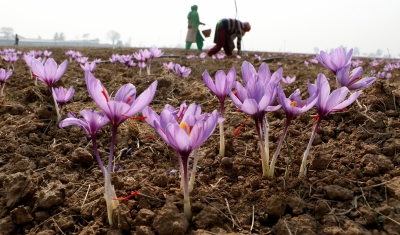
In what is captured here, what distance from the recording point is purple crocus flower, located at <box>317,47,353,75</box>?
1817mm

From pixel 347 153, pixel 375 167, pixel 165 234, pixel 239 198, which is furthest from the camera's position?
pixel 347 153

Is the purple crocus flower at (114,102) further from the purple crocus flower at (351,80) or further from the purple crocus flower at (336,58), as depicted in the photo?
the purple crocus flower at (336,58)

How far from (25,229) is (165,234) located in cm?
60

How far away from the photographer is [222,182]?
1515 mm

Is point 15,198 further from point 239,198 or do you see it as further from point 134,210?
point 239,198

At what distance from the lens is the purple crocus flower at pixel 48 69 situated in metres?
1.99

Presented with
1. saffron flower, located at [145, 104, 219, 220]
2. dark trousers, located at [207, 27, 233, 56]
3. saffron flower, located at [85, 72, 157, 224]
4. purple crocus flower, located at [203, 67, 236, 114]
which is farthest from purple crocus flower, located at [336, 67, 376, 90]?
dark trousers, located at [207, 27, 233, 56]

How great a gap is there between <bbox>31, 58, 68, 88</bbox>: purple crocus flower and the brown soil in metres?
0.36

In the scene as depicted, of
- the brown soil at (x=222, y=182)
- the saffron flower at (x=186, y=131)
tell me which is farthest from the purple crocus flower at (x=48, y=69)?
the saffron flower at (x=186, y=131)

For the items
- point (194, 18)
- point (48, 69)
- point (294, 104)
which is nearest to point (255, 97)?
point (294, 104)

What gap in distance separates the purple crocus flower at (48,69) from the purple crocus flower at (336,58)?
1472 mm

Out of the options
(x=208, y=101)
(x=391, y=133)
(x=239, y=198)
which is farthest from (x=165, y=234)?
(x=208, y=101)

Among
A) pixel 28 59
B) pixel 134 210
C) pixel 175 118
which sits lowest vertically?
pixel 134 210

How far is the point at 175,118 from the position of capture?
122cm
